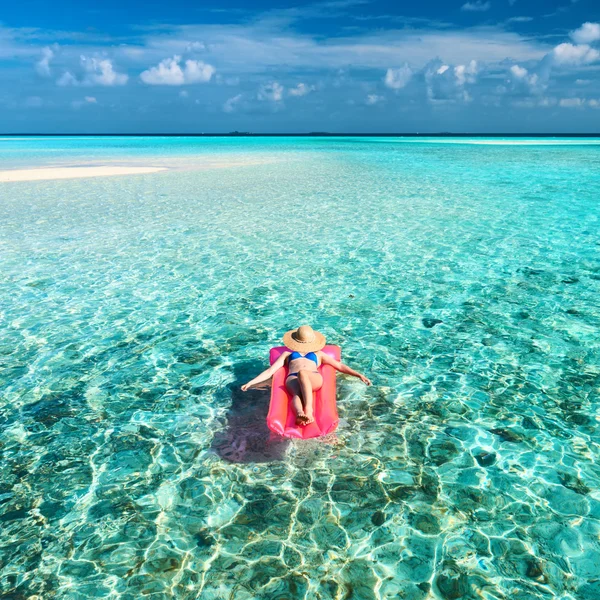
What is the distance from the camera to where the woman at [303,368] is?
A: 15.1 ft

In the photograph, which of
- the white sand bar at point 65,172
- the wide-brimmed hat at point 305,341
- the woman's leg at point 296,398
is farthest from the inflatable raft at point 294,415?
the white sand bar at point 65,172

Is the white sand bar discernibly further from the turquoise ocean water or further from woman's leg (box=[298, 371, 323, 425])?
woman's leg (box=[298, 371, 323, 425])

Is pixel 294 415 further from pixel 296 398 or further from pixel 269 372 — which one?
pixel 269 372

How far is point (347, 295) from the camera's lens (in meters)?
8.55

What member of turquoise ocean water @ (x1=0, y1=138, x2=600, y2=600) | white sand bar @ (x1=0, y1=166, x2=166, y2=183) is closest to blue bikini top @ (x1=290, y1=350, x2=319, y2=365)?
turquoise ocean water @ (x1=0, y1=138, x2=600, y2=600)

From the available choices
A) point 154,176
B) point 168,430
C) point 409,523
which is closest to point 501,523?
point 409,523

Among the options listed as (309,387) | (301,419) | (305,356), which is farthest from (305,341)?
(301,419)

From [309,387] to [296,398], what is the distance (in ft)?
0.51

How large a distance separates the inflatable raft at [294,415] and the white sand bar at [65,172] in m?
24.7

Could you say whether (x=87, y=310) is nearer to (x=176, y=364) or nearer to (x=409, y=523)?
(x=176, y=364)

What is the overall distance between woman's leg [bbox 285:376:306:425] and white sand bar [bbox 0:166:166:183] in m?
24.7

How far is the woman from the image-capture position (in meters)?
4.60

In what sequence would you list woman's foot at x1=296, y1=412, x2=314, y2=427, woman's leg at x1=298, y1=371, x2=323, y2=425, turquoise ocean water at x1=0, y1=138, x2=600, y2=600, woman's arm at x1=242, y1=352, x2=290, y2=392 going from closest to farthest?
1. turquoise ocean water at x1=0, y1=138, x2=600, y2=600
2. woman's foot at x1=296, y1=412, x2=314, y2=427
3. woman's leg at x1=298, y1=371, x2=323, y2=425
4. woman's arm at x1=242, y1=352, x2=290, y2=392

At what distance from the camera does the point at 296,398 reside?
4.65 m
